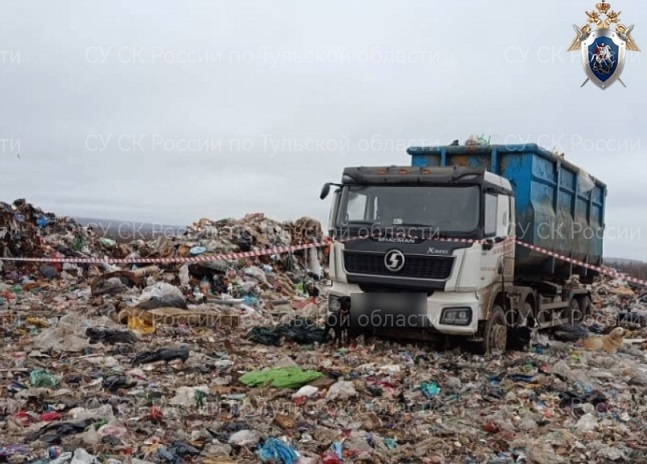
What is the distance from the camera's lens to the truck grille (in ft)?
25.6

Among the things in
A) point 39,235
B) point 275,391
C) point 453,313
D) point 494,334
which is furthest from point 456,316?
point 39,235

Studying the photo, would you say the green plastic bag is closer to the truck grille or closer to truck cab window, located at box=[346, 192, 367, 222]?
the truck grille

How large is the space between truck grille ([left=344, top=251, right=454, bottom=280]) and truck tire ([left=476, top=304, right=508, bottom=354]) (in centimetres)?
105

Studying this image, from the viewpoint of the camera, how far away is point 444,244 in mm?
7840

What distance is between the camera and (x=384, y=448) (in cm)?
497

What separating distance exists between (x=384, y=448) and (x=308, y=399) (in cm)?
138

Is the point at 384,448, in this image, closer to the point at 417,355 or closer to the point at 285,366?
the point at 285,366

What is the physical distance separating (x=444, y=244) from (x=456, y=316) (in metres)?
0.88

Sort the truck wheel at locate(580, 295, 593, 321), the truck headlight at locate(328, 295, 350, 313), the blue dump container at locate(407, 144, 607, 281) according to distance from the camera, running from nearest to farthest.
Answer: the truck headlight at locate(328, 295, 350, 313), the blue dump container at locate(407, 144, 607, 281), the truck wheel at locate(580, 295, 593, 321)

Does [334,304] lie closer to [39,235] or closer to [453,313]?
[453,313]

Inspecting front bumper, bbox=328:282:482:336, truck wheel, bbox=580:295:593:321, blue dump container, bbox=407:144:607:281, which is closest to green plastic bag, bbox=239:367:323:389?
front bumper, bbox=328:282:482:336

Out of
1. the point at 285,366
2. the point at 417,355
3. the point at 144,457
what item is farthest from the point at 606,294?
the point at 144,457

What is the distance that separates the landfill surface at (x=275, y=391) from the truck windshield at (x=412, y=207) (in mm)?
1673

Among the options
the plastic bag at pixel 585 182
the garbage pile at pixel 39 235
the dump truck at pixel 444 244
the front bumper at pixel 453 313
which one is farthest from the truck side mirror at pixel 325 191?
the garbage pile at pixel 39 235
